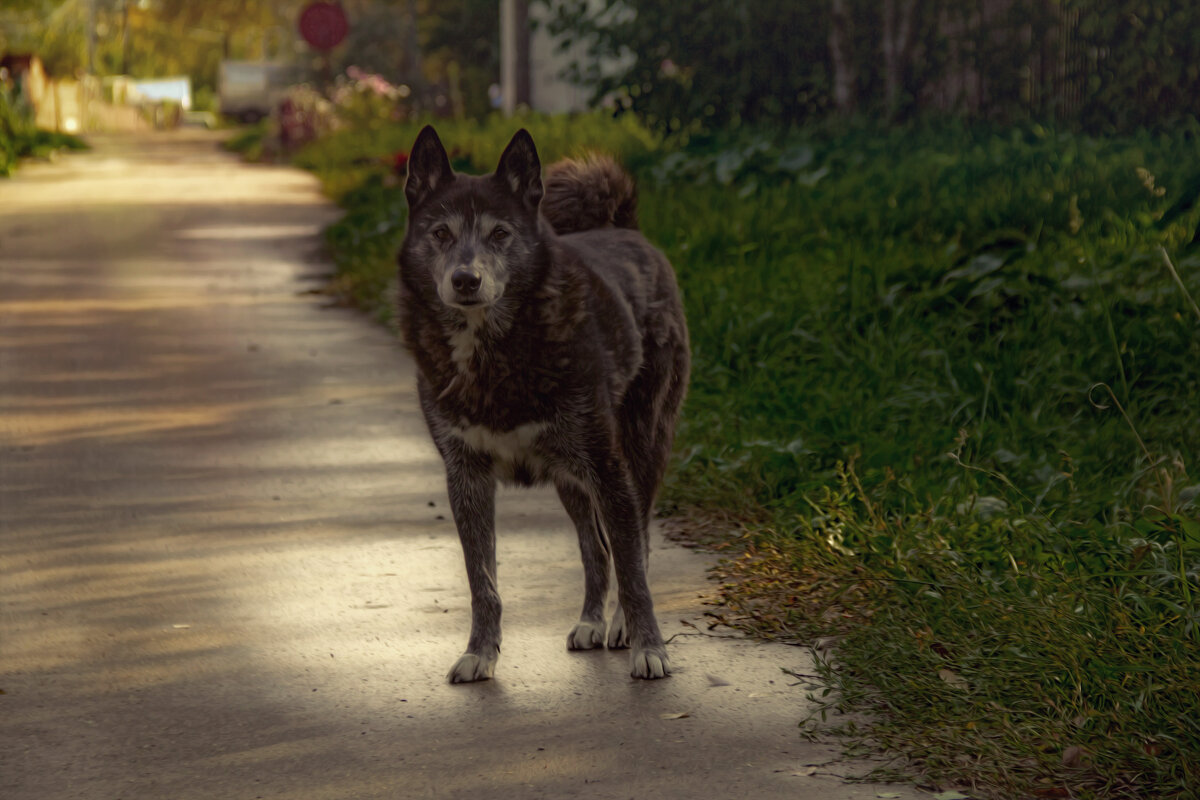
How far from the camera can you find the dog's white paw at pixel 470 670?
166 inches

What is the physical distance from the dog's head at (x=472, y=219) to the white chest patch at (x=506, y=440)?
352mm

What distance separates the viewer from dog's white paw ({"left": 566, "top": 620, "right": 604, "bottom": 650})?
14.8 ft

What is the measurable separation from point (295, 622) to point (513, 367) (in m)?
1.13

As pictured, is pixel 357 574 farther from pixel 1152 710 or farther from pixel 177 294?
pixel 177 294

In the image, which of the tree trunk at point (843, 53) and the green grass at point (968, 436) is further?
the tree trunk at point (843, 53)

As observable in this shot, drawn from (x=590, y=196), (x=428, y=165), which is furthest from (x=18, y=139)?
(x=428, y=165)

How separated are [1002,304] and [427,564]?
136 inches

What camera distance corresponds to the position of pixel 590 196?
5.34 metres

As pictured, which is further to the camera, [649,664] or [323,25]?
[323,25]

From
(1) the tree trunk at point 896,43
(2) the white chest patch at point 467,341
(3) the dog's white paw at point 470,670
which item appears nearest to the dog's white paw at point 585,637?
(3) the dog's white paw at point 470,670

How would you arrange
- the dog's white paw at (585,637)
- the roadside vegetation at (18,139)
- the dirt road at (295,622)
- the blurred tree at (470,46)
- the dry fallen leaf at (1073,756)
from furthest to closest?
the blurred tree at (470,46)
the roadside vegetation at (18,139)
the dog's white paw at (585,637)
the dirt road at (295,622)
the dry fallen leaf at (1073,756)

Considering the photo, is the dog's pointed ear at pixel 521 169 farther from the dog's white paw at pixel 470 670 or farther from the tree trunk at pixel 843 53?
the tree trunk at pixel 843 53

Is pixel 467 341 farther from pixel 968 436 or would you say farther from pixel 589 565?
pixel 968 436

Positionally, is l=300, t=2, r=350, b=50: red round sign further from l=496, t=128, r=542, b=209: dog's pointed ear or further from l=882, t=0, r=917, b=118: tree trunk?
l=496, t=128, r=542, b=209: dog's pointed ear
